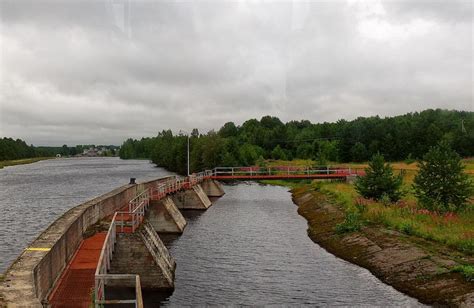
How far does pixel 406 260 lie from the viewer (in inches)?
1021

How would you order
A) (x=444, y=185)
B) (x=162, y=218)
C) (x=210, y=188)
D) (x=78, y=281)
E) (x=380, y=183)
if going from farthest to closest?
(x=210, y=188) → (x=380, y=183) → (x=162, y=218) → (x=444, y=185) → (x=78, y=281)

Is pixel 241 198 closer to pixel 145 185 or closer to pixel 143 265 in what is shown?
pixel 145 185

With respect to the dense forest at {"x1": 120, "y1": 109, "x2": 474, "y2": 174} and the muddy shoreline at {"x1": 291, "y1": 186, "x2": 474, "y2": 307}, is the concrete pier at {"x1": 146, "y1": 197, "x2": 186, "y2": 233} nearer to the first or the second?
the muddy shoreline at {"x1": 291, "y1": 186, "x2": 474, "y2": 307}

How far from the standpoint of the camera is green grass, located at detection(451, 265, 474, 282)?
21375 mm

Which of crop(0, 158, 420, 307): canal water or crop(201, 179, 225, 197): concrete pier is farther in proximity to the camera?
crop(201, 179, 225, 197): concrete pier

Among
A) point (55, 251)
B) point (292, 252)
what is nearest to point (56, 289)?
point (55, 251)

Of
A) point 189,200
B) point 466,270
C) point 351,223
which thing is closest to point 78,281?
point 466,270

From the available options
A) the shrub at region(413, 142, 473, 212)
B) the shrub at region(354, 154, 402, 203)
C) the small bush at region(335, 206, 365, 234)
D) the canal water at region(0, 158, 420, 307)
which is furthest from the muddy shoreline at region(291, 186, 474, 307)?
the shrub at region(354, 154, 402, 203)

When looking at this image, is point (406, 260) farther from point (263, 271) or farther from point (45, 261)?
point (45, 261)

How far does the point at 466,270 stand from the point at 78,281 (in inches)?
708

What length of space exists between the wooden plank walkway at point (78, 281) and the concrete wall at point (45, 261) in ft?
1.02

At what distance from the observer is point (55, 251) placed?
1781cm

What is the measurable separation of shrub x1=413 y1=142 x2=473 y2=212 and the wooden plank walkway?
25362mm

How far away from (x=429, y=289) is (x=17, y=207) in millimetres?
45702
